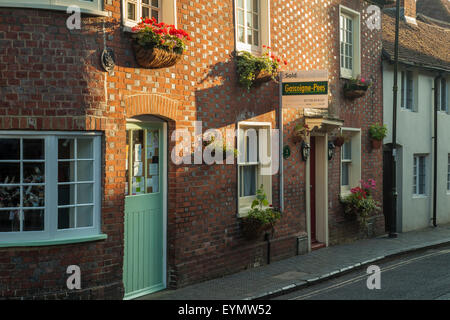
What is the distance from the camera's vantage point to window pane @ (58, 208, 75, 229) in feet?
26.7

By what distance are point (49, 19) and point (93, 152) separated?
6.18 ft

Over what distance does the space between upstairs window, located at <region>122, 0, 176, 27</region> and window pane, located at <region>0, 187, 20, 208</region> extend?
2886 mm

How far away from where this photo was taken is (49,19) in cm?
784

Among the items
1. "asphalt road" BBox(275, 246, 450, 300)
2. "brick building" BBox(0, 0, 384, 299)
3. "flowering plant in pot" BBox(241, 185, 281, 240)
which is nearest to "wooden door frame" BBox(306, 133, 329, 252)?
"brick building" BBox(0, 0, 384, 299)

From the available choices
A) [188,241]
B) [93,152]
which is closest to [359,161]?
[188,241]

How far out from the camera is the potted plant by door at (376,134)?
53.3 ft

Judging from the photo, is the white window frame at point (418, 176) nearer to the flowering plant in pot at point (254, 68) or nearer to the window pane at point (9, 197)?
the flowering plant in pot at point (254, 68)

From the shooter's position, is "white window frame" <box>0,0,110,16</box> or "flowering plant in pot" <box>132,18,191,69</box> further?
"flowering plant in pot" <box>132,18,191,69</box>

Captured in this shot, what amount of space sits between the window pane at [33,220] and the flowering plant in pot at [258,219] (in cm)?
434

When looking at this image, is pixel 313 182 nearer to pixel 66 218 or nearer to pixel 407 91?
pixel 407 91

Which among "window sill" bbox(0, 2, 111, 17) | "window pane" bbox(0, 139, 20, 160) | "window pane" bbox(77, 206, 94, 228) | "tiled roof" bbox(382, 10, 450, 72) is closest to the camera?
"window sill" bbox(0, 2, 111, 17)

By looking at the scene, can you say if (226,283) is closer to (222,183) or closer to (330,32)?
(222,183)

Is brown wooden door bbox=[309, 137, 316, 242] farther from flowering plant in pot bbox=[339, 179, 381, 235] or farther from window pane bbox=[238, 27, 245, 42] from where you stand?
window pane bbox=[238, 27, 245, 42]
